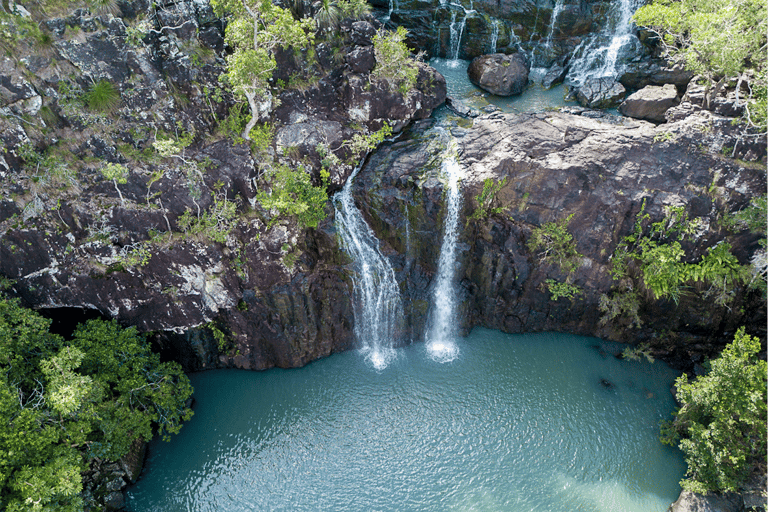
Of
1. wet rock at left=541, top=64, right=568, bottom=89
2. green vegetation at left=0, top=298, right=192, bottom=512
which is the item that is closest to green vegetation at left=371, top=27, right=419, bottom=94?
wet rock at left=541, top=64, right=568, bottom=89

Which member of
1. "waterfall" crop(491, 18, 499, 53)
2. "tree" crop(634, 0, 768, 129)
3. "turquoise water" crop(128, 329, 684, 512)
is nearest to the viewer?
"tree" crop(634, 0, 768, 129)

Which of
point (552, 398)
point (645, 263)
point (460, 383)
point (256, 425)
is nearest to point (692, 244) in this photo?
point (645, 263)

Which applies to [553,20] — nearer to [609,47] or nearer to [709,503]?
[609,47]

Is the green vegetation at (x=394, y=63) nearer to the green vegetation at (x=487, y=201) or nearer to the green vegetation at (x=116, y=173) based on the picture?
the green vegetation at (x=487, y=201)

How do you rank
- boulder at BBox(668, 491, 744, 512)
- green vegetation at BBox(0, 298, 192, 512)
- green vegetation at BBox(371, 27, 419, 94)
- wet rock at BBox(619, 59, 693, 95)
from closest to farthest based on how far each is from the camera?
1. green vegetation at BBox(0, 298, 192, 512)
2. boulder at BBox(668, 491, 744, 512)
3. green vegetation at BBox(371, 27, 419, 94)
4. wet rock at BBox(619, 59, 693, 95)

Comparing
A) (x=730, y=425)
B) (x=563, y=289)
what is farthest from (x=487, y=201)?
(x=730, y=425)

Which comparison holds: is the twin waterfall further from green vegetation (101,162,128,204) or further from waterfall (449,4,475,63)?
waterfall (449,4,475,63)

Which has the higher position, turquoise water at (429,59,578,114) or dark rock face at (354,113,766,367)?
turquoise water at (429,59,578,114)

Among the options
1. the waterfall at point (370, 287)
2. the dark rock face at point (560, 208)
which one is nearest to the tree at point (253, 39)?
the waterfall at point (370, 287)
